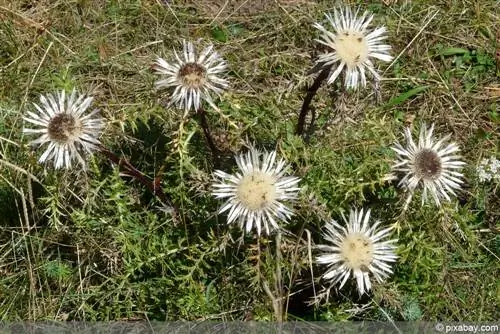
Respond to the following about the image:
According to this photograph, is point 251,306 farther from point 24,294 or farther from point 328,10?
point 328,10

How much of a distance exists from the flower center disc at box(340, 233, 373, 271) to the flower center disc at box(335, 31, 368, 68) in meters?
0.42

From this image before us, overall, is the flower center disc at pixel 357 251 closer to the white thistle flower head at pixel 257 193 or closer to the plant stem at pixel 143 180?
the white thistle flower head at pixel 257 193

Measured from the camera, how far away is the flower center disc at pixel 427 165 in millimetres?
1777

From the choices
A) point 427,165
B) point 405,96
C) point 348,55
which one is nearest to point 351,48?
point 348,55

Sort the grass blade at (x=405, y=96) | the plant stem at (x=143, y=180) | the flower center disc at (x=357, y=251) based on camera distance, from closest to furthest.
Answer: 1. the flower center disc at (x=357, y=251)
2. the plant stem at (x=143, y=180)
3. the grass blade at (x=405, y=96)

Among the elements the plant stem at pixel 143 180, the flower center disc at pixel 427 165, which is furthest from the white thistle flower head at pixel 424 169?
the plant stem at pixel 143 180

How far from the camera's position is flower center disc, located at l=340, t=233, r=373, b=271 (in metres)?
1.72

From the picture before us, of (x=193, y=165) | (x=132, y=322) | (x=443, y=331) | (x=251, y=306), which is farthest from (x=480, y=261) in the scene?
(x=132, y=322)

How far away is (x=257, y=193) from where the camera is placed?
1744 mm

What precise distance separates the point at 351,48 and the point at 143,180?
2.23ft

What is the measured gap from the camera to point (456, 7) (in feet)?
8.98

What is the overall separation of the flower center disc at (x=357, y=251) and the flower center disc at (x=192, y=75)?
1.72 ft

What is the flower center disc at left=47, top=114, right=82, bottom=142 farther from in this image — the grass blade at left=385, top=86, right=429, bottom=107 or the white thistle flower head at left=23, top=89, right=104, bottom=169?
the grass blade at left=385, top=86, right=429, bottom=107

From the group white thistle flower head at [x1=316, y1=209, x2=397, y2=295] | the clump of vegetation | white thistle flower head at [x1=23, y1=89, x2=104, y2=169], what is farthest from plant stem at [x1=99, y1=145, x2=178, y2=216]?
white thistle flower head at [x1=316, y1=209, x2=397, y2=295]
